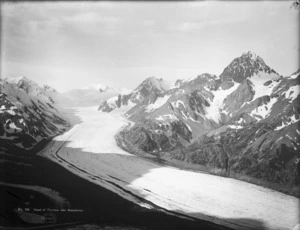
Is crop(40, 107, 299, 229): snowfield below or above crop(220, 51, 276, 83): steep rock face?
below

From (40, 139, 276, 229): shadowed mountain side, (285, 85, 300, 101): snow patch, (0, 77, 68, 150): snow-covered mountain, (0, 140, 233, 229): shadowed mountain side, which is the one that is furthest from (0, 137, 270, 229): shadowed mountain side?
(285, 85, 300, 101): snow patch

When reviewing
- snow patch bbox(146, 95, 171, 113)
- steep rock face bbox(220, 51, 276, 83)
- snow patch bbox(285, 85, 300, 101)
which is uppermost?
steep rock face bbox(220, 51, 276, 83)

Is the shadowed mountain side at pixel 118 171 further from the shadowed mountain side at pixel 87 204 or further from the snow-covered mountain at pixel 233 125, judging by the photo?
the snow-covered mountain at pixel 233 125

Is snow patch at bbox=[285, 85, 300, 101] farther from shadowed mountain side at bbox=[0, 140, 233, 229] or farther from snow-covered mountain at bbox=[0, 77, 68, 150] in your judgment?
snow-covered mountain at bbox=[0, 77, 68, 150]

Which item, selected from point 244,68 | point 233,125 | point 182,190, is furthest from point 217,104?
point 182,190

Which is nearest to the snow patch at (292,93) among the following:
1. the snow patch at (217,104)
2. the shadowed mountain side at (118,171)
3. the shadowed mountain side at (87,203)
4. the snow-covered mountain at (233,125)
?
the snow-covered mountain at (233,125)
